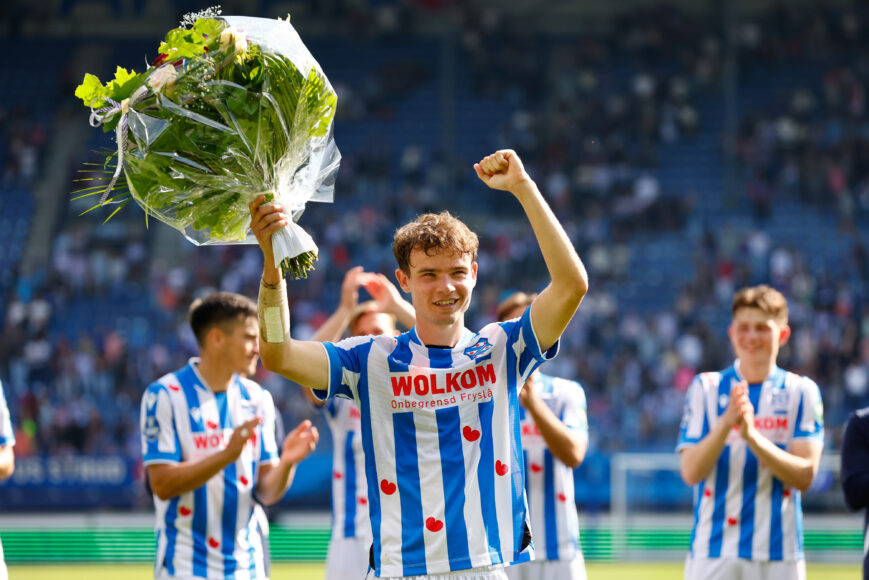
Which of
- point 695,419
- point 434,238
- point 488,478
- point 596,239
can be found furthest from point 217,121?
point 596,239

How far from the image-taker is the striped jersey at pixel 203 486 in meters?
5.67

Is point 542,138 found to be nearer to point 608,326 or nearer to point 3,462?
point 608,326

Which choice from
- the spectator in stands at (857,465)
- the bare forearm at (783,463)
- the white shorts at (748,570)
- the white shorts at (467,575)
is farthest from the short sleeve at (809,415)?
the white shorts at (467,575)

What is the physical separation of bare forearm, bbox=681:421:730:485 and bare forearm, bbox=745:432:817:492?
15 centimetres

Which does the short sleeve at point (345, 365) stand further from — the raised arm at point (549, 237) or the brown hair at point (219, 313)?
the brown hair at point (219, 313)

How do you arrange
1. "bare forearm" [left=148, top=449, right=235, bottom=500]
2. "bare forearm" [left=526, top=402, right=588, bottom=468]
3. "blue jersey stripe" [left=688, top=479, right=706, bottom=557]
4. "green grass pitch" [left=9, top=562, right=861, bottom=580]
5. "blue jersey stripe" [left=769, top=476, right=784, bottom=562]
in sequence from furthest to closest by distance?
1. "green grass pitch" [left=9, top=562, right=861, bottom=580]
2. "blue jersey stripe" [left=688, top=479, right=706, bottom=557]
3. "blue jersey stripe" [left=769, top=476, right=784, bottom=562]
4. "bare forearm" [left=526, top=402, right=588, bottom=468]
5. "bare forearm" [left=148, top=449, right=235, bottom=500]

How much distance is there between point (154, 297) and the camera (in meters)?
23.2

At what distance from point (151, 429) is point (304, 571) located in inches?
359

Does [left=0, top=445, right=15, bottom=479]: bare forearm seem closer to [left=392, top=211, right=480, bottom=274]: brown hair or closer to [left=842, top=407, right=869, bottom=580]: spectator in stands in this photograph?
[left=392, top=211, right=480, bottom=274]: brown hair

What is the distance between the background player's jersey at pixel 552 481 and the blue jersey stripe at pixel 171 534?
2.08 meters

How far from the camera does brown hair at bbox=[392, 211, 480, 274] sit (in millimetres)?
3980

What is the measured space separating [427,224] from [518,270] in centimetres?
1926

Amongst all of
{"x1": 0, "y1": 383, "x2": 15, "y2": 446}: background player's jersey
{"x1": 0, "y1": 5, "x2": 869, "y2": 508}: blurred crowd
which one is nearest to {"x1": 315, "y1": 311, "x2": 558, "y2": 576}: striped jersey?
{"x1": 0, "y1": 383, "x2": 15, "y2": 446}: background player's jersey

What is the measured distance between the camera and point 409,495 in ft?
13.2
